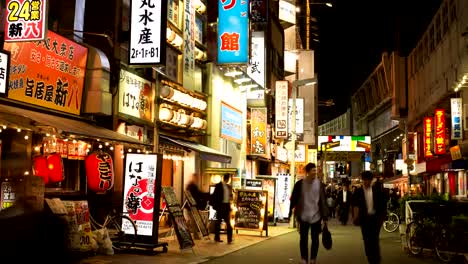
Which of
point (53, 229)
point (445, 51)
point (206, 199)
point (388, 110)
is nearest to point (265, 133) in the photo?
point (206, 199)

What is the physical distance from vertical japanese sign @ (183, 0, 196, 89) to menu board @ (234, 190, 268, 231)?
464cm

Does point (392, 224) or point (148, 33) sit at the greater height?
point (148, 33)

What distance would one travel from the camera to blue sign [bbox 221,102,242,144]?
86.2 feet

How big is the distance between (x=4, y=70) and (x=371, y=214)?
26.5ft

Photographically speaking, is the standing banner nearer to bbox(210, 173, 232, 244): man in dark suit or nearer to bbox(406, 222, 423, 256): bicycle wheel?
bbox(210, 173, 232, 244): man in dark suit

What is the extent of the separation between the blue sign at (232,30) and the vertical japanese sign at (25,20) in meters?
13.2

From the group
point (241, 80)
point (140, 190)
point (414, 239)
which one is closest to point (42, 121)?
point (140, 190)

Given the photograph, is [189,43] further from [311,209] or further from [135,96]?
[311,209]

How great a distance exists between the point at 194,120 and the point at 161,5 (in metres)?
7.01

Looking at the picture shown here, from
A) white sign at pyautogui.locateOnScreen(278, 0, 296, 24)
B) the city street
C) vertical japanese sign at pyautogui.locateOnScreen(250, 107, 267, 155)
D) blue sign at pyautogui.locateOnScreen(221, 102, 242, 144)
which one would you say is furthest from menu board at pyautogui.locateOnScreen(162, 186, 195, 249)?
white sign at pyautogui.locateOnScreen(278, 0, 296, 24)

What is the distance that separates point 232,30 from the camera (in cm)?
2494

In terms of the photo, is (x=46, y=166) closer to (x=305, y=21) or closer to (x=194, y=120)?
(x=194, y=120)

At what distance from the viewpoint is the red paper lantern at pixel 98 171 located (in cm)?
1470

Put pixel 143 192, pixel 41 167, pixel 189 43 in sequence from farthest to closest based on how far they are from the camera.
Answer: pixel 189 43 → pixel 143 192 → pixel 41 167
